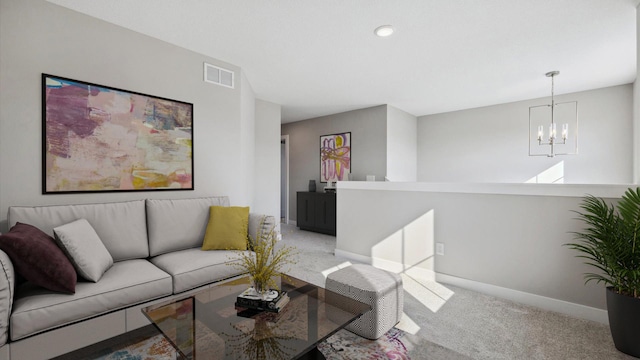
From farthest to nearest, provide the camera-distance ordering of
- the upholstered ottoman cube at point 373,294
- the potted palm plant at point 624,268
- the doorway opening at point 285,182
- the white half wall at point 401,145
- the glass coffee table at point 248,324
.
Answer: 1. the doorway opening at point 285,182
2. the white half wall at point 401,145
3. the upholstered ottoman cube at point 373,294
4. the potted palm plant at point 624,268
5. the glass coffee table at point 248,324

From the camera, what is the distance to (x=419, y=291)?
287cm

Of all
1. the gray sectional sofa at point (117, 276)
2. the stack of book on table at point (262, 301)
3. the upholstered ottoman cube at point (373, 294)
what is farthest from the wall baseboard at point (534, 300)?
the stack of book on table at point (262, 301)

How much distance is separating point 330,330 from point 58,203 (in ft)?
7.90

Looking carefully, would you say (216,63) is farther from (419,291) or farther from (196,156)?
(419,291)

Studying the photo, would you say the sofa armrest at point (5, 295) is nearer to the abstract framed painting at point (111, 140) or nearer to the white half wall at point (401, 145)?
the abstract framed painting at point (111, 140)

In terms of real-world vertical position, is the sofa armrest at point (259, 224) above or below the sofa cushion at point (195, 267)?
above

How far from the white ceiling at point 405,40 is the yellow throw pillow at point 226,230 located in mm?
1762

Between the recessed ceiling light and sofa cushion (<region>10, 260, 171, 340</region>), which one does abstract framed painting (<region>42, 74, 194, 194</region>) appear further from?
the recessed ceiling light

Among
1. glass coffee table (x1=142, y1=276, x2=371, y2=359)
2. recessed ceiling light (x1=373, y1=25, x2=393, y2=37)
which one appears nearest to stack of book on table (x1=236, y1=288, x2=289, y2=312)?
glass coffee table (x1=142, y1=276, x2=371, y2=359)

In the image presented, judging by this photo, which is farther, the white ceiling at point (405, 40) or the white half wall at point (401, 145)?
the white half wall at point (401, 145)

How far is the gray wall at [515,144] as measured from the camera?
161 inches

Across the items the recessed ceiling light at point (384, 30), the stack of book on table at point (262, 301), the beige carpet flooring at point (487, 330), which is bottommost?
the beige carpet flooring at point (487, 330)

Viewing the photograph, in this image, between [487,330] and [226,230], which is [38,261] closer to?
[226,230]

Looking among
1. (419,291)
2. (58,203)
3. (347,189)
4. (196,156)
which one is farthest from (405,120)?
(58,203)
